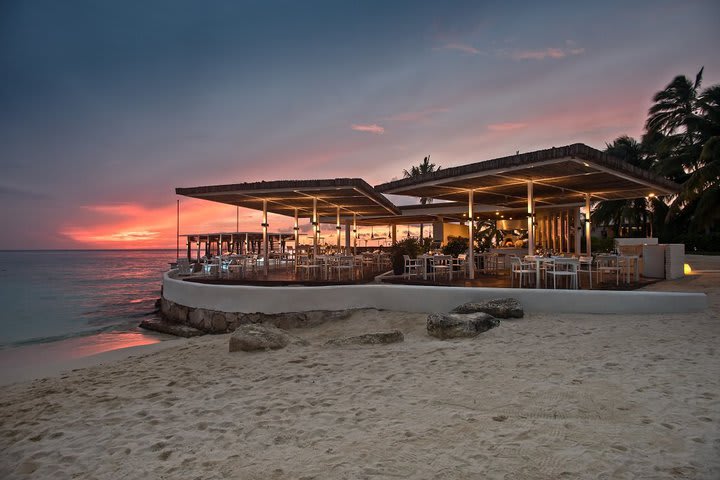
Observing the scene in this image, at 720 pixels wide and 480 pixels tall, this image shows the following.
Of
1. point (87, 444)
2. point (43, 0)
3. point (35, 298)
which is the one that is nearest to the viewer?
point (87, 444)

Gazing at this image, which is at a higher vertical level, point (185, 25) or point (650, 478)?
point (185, 25)

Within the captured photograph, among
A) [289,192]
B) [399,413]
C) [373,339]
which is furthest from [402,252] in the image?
[399,413]

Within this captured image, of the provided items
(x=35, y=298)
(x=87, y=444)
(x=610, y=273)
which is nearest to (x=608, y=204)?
(x=610, y=273)

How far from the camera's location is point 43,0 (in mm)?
10938

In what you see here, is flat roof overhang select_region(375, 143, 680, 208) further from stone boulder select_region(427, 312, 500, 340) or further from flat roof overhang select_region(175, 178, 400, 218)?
stone boulder select_region(427, 312, 500, 340)

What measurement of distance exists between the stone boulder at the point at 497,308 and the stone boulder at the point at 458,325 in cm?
57

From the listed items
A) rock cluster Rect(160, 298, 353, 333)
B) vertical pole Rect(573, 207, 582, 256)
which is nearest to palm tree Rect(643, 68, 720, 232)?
vertical pole Rect(573, 207, 582, 256)

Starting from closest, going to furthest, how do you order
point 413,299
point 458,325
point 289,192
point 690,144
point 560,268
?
point 458,325 < point 413,299 < point 560,268 < point 289,192 < point 690,144

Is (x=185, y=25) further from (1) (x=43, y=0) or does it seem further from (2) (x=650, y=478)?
(2) (x=650, y=478)

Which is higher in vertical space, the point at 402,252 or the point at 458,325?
the point at 402,252

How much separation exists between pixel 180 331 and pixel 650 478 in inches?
383

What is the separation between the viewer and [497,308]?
6746 millimetres

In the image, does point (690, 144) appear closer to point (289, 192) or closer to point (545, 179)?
point (545, 179)

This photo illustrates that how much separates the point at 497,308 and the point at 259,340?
Result: 4.03m
